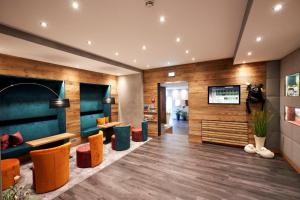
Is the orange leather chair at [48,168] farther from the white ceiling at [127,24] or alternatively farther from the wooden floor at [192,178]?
the white ceiling at [127,24]

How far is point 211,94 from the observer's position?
545 centimetres

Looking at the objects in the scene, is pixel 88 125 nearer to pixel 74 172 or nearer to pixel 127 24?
pixel 74 172

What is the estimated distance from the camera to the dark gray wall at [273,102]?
449 cm

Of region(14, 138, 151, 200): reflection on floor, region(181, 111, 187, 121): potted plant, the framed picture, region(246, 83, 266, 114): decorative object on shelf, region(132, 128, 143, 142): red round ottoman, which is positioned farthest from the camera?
region(181, 111, 187, 121): potted plant

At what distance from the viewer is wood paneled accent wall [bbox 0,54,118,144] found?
12.8 ft

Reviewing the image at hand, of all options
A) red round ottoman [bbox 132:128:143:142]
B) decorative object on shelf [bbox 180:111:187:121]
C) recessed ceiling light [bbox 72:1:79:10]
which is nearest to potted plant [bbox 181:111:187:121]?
decorative object on shelf [bbox 180:111:187:121]

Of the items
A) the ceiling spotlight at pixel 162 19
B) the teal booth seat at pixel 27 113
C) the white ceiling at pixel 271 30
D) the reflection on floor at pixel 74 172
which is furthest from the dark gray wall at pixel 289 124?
the teal booth seat at pixel 27 113

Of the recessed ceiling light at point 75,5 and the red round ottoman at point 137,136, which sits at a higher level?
the recessed ceiling light at point 75,5

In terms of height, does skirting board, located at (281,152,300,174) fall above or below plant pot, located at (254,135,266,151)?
below

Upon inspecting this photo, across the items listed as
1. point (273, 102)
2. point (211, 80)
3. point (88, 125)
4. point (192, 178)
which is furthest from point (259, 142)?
point (88, 125)

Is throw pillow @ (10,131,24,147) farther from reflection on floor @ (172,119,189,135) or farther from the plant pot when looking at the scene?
the plant pot

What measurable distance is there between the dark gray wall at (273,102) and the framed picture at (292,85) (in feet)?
1.64

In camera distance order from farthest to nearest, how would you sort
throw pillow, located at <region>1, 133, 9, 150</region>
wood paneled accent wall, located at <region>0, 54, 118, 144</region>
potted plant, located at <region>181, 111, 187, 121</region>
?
1. potted plant, located at <region>181, 111, 187, 121</region>
2. wood paneled accent wall, located at <region>0, 54, 118, 144</region>
3. throw pillow, located at <region>1, 133, 9, 150</region>

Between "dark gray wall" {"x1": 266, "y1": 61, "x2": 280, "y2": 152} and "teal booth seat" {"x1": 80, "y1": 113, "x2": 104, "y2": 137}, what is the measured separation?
238 inches
